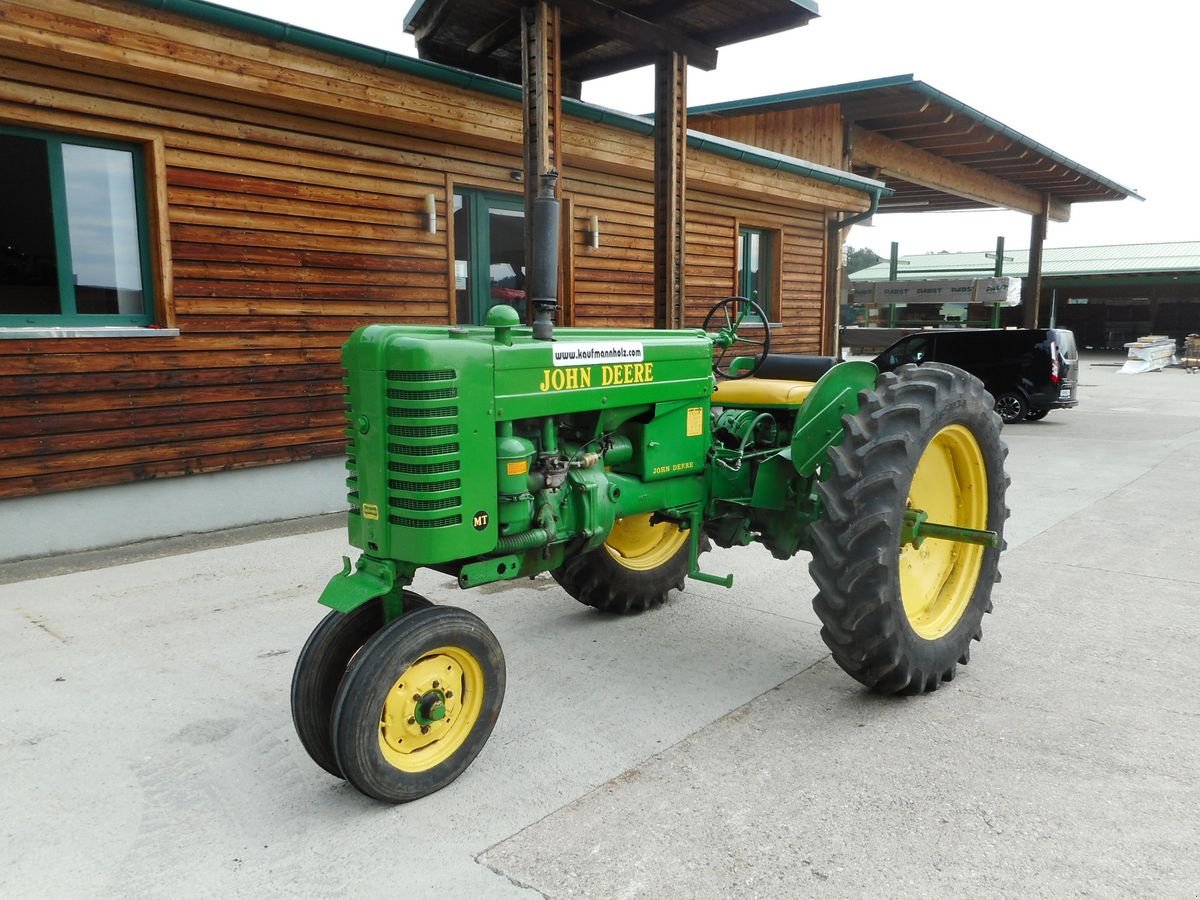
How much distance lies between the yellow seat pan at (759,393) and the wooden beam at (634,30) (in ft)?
11.0

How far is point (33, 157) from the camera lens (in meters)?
5.09

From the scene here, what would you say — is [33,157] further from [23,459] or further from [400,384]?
[400,384]

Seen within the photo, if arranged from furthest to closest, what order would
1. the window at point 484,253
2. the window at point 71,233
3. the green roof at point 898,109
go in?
the green roof at point 898,109 → the window at point 484,253 → the window at point 71,233

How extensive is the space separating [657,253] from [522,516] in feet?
15.2

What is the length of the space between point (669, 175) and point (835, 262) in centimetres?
511

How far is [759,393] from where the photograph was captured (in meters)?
3.88

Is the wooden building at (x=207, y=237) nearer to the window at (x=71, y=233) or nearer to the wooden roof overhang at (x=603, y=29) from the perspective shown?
the window at (x=71, y=233)

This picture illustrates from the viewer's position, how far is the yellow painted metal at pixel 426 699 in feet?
8.08

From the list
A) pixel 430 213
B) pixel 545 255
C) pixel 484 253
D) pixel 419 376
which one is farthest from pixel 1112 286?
pixel 419 376

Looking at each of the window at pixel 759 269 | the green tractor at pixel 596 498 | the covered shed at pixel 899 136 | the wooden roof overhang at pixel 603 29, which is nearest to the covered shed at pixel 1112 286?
the covered shed at pixel 899 136

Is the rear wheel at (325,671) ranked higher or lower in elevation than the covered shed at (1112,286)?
lower

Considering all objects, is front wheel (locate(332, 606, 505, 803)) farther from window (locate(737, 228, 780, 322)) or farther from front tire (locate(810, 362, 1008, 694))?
window (locate(737, 228, 780, 322))

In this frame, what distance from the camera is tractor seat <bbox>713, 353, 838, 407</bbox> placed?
379 cm

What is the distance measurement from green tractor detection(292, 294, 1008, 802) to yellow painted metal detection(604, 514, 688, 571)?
0.02 m
